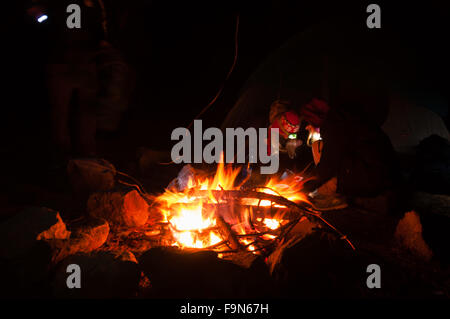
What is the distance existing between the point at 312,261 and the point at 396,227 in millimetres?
1475

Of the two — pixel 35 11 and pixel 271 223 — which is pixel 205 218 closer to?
pixel 271 223

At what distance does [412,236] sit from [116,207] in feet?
10.5

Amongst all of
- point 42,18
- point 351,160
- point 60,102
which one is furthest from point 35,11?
point 351,160

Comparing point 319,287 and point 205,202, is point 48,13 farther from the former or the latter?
point 319,287

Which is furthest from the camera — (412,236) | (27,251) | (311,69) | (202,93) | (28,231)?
(202,93)

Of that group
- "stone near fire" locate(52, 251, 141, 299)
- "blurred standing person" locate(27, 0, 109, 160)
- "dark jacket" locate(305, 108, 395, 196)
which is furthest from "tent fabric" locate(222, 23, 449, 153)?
"stone near fire" locate(52, 251, 141, 299)

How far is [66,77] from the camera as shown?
13.6 ft

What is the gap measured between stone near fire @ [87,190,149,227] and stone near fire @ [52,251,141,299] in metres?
0.97

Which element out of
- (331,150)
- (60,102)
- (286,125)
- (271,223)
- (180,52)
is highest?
(180,52)

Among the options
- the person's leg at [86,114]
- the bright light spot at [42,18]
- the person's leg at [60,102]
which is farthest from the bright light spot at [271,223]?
the bright light spot at [42,18]

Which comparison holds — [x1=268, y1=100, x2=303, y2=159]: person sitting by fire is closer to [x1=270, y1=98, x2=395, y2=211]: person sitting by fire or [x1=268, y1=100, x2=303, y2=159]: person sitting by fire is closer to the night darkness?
[x1=270, y1=98, x2=395, y2=211]: person sitting by fire

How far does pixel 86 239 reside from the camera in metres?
2.23
